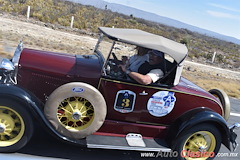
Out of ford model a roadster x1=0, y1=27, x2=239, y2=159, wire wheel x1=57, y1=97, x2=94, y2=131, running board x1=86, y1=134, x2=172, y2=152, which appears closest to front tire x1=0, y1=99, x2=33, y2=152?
ford model a roadster x1=0, y1=27, x2=239, y2=159

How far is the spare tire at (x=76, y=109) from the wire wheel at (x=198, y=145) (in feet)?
4.94

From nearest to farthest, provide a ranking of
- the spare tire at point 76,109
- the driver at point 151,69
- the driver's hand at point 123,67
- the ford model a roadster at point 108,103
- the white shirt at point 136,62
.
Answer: the ford model a roadster at point 108,103, the spare tire at point 76,109, the driver at point 151,69, the driver's hand at point 123,67, the white shirt at point 136,62

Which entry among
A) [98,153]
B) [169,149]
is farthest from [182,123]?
[98,153]

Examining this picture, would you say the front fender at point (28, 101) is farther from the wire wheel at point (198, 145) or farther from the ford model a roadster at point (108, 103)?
the wire wheel at point (198, 145)

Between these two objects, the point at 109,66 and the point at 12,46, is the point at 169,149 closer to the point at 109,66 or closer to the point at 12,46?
the point at 109,66

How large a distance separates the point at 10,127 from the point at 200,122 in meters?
2.77

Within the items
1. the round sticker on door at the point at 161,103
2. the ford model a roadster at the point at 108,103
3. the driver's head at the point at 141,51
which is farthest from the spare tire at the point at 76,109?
the driver's head at the point at 141,51

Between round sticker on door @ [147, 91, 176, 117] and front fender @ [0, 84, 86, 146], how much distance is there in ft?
3.98

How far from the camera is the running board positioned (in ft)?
13.2

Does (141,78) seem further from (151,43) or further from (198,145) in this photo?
(198,145)

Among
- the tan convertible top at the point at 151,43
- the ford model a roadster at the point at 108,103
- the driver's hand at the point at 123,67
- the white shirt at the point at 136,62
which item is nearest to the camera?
the ford model a roadster at the point at 108,103

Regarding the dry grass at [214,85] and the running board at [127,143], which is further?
the dry grass at [214,85]

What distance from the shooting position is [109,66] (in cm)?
432

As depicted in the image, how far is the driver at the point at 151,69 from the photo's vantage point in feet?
14.0
